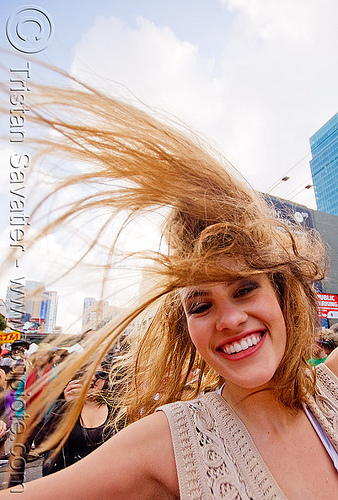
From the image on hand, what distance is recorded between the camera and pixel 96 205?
1180 mm

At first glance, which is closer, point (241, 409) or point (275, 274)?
point (241, 409)

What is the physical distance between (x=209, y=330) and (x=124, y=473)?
48 cm

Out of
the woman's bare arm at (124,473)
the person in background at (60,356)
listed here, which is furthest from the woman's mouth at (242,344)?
the person in background at (60,356)

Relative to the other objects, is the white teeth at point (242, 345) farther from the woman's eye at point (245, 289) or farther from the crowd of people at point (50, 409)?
the crowd of people at point (50, 409)

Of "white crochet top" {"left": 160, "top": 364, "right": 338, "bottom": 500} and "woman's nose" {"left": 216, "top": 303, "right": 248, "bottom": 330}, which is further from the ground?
"woman's nose" {"left": 216, "top": 303, "right": 248, "bottom": 330}

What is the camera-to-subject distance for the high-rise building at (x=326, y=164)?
881 inches

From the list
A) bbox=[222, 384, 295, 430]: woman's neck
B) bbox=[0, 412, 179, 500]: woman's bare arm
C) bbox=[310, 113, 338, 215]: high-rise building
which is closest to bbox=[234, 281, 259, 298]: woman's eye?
bbox=[222, 384, 295, 430]: woman's neck

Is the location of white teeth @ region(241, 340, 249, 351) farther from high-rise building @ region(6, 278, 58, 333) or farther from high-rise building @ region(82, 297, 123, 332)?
high-rise building @ region(6, 278, 58, 333)

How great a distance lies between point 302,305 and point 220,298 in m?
0.42

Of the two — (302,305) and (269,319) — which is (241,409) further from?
(302,305)

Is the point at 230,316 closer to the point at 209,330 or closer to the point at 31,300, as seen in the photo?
the point at 209,330

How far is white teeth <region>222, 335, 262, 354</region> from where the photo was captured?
1044 millimetres

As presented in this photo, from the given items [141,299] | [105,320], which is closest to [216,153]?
[141,299]

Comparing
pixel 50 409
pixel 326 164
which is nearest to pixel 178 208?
pixel 50 409
